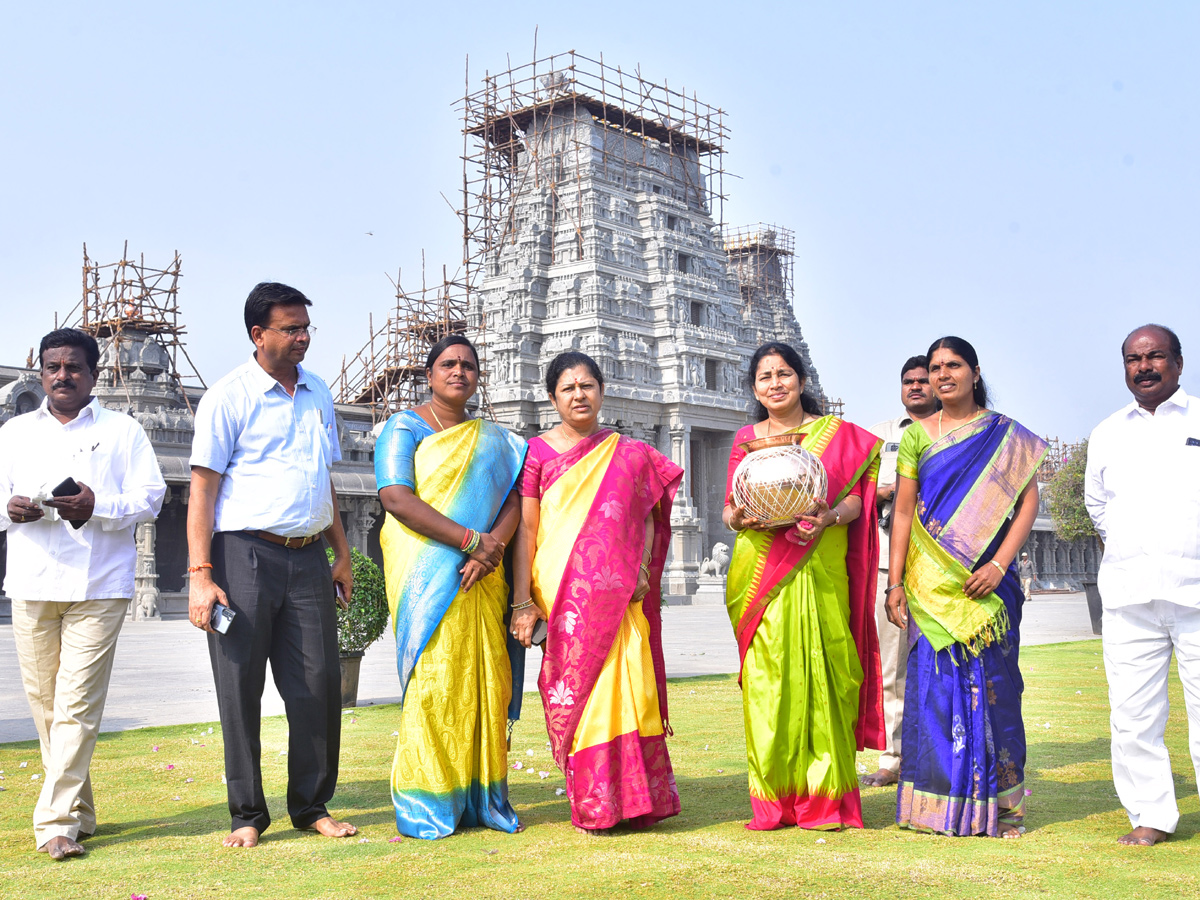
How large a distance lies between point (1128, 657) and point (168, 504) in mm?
24353

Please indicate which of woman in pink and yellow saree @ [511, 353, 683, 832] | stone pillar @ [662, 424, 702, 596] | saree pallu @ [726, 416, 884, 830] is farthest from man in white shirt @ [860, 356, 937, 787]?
stone pillar @ [662, 424, 702, 596]

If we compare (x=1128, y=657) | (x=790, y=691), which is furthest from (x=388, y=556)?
(x=1128, y=657)

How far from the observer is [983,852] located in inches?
173

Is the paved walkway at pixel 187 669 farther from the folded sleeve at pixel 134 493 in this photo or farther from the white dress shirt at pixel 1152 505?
the white dress shirt at pixel 1152 505

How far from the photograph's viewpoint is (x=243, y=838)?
4648mm

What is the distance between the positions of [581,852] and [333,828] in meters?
1.09

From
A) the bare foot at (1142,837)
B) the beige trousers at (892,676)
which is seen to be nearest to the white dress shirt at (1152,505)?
the bare foot at (1142,837)

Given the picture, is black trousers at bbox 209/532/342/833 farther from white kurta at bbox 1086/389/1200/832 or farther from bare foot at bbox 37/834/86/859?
white kurta at bbox 1086/389/1200/832

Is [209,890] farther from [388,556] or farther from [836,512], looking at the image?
[836,512]

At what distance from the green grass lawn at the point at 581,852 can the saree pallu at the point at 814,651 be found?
0.63 feet

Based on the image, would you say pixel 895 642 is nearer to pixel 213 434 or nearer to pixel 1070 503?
pixel 213 434

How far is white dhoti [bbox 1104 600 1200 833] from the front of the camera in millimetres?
4566

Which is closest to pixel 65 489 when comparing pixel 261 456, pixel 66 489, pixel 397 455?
pixel 66 489

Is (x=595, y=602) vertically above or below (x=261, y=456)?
below
